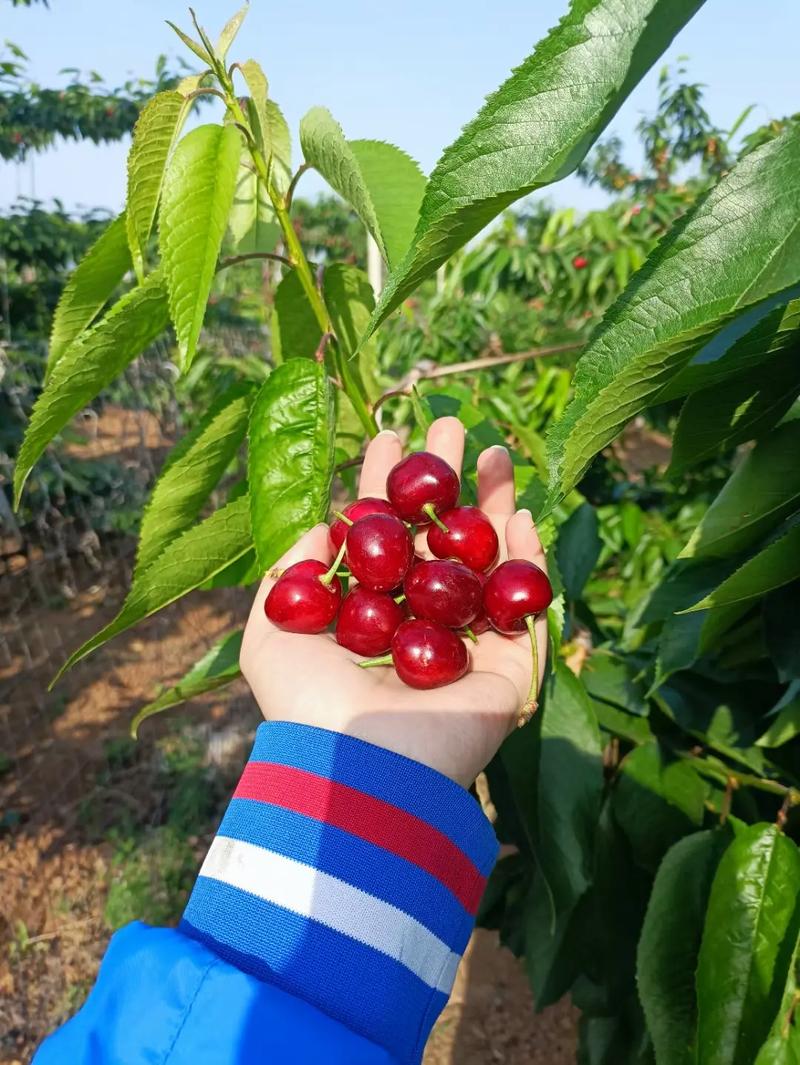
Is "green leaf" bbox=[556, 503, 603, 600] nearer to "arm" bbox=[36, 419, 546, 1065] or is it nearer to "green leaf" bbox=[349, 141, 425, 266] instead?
"arm" bbox=[36, 419, 546, 1065]

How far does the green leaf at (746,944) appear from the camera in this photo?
2.51 ft

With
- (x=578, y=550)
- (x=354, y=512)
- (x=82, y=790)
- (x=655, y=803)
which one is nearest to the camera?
(x=354, y=512)

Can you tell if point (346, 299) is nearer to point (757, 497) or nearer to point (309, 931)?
point (757, 497)

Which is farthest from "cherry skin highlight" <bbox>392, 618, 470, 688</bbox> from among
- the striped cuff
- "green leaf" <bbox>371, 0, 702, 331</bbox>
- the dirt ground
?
the dirt ground

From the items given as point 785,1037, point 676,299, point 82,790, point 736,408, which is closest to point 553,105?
point 676,299

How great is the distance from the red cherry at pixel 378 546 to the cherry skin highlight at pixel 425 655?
0.24 feet

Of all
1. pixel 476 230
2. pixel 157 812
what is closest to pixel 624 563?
pixel 157 812

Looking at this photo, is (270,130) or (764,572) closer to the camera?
(764,572)

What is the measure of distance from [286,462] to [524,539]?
282mm

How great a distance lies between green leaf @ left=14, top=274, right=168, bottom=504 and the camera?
0.75 m

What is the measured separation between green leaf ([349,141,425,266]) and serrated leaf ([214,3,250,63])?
15 centimetres

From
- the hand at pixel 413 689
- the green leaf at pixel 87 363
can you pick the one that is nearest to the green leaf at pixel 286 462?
the hand at pixel 413 689

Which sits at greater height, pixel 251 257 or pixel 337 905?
pixel 251 257

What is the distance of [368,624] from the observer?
87cm
